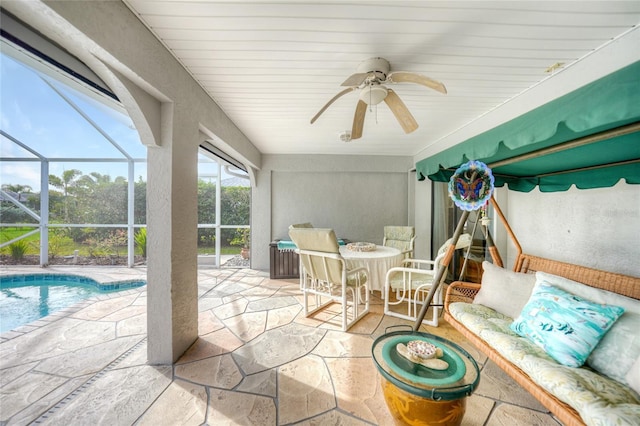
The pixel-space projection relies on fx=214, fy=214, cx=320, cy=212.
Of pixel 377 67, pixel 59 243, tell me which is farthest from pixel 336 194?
pixel 59 243

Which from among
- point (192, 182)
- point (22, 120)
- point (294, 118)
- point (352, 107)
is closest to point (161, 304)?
point (192, 182)

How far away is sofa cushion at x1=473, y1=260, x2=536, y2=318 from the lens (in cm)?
186

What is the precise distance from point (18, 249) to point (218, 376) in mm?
7234

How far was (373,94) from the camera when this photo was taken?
1.95 metres

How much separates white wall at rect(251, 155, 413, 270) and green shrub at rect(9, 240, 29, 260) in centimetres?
560

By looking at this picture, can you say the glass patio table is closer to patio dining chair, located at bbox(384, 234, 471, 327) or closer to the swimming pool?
patio dining chair, located at bbox(384, 234, 471, 327)

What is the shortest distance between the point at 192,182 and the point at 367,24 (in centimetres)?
204

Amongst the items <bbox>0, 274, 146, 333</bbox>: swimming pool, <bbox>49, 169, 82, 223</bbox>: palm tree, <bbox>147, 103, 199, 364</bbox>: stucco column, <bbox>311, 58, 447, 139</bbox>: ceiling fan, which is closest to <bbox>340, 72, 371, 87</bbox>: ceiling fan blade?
<bbox>311, 58, 447, 139</bbox>: ceiling fan

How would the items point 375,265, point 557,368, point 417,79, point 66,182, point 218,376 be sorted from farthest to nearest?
point 66,182 → point 375,265 → point 218,376 → point 417,79 → point 557,368

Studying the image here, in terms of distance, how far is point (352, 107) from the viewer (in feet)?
8.82

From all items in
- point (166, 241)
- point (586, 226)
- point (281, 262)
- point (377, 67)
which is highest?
point (377, 67)

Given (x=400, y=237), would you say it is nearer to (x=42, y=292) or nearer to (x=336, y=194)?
(x=336, y=194)

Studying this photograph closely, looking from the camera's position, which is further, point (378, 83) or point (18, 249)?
point (18, 249)

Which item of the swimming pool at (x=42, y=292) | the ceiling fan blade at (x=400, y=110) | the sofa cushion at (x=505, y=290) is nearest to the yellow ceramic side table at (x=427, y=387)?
the sofa cushion at (x=505, y=290)
